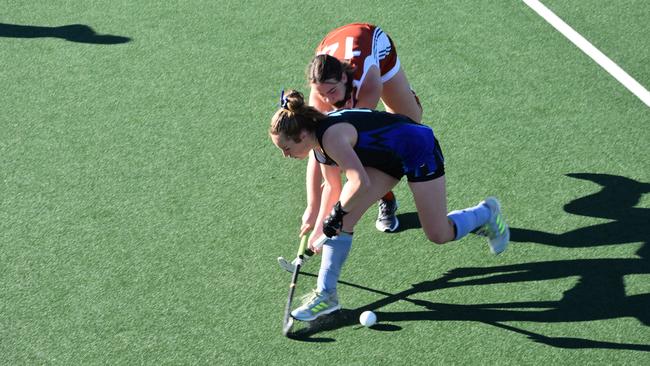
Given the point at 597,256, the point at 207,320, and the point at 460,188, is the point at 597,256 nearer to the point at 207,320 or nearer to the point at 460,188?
the point at 460,188

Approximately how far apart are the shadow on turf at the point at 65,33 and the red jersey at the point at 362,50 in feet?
11.6

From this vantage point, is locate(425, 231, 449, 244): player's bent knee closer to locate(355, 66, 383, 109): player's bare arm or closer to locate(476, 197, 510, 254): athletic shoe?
locate(476, 197, 510, 254): athletic shoe

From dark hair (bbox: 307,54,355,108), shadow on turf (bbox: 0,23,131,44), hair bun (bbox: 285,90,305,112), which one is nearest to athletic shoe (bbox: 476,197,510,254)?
dark hair (bbox: 307,54,355,108)

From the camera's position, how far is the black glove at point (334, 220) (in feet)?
18.8

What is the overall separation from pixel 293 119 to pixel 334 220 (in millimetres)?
700

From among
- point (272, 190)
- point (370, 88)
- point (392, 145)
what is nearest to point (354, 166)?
point (392, 145)

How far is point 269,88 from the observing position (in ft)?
27.8

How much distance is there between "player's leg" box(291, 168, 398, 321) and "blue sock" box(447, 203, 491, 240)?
56cm

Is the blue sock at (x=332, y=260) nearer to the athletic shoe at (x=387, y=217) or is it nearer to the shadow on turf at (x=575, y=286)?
the shadow on turf at (x=575, y=286)

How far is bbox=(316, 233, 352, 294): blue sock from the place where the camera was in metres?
5.89

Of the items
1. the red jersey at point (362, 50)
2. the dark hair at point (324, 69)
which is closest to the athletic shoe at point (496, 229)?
the red jersey at point (362, 50)

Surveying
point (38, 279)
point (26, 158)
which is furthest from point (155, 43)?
point (38, 279)

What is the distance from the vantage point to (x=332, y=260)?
19.5 ft

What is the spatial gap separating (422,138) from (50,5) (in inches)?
223
